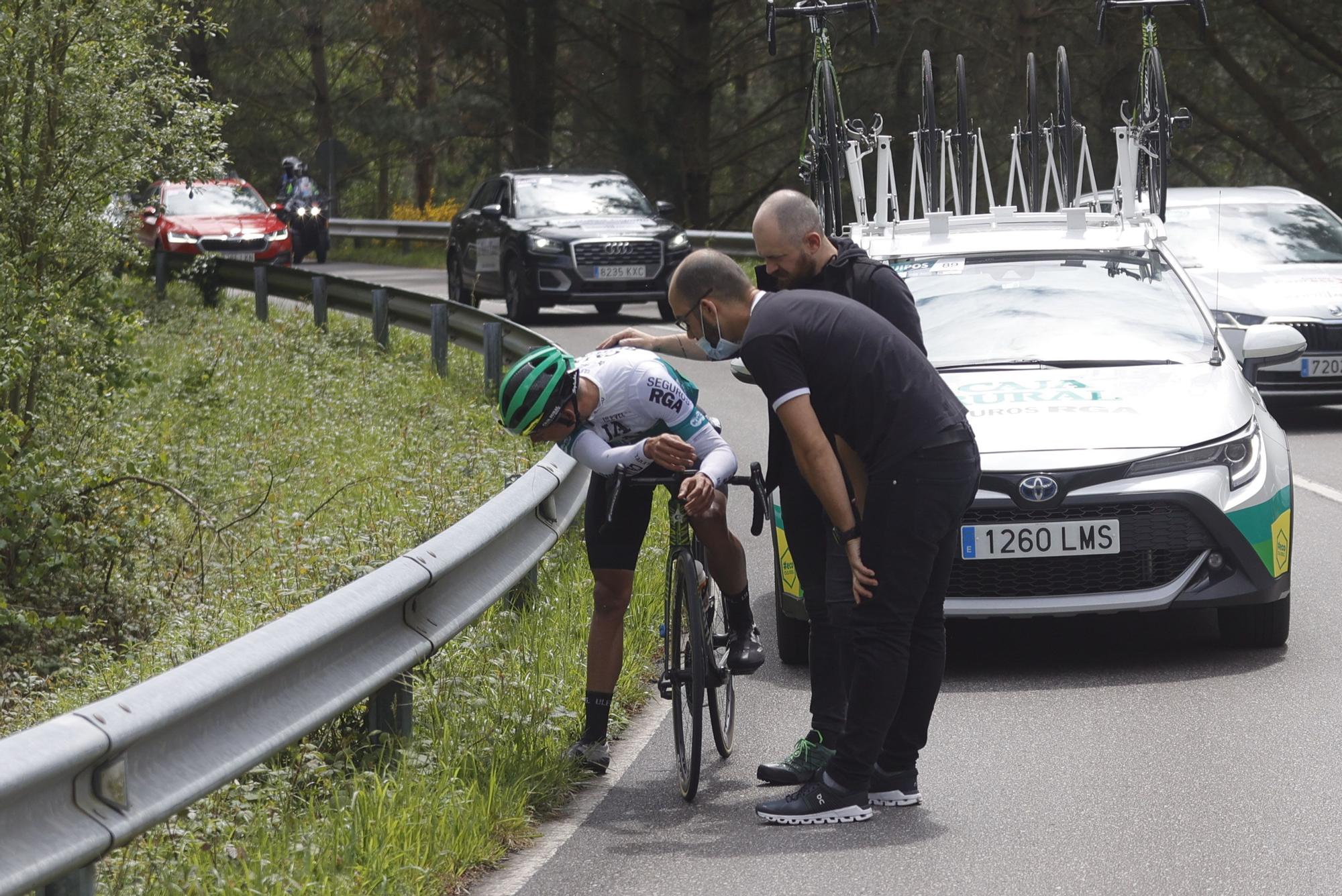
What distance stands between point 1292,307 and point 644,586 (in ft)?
24.2

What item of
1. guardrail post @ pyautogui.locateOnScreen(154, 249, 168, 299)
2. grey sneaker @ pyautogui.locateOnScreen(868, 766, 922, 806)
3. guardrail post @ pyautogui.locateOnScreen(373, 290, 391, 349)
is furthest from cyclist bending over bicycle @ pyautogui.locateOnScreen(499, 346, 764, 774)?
guardrail post @ pyautogui.locateOnScreen(154, 249, 168, 299)

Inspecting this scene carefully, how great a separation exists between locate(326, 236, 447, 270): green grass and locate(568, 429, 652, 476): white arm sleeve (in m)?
29.2

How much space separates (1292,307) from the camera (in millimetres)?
14000

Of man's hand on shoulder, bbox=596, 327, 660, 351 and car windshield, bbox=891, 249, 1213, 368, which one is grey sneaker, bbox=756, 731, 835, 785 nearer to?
man's hand on shoulder, bbox=596, 327, 660, 351

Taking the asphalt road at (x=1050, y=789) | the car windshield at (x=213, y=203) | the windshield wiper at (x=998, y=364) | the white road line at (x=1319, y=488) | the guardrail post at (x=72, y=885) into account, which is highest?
the car windshield at (x=213, y=203)

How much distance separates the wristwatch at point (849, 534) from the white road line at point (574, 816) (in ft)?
3.53

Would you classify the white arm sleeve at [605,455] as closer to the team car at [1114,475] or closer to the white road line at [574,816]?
the team car at [1114,475]

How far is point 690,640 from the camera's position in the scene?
5.92m

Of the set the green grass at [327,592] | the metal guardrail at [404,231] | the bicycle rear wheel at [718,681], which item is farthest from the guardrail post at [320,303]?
the bicycle rear wheel at [718,681]

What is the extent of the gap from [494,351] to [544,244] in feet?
23.2

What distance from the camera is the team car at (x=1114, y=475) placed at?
7148 millimetres

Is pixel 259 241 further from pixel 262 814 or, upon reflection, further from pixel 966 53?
pixel 262 814

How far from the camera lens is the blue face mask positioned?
5.69 metres

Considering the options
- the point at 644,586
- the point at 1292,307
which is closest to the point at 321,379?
the point at 1292,307
